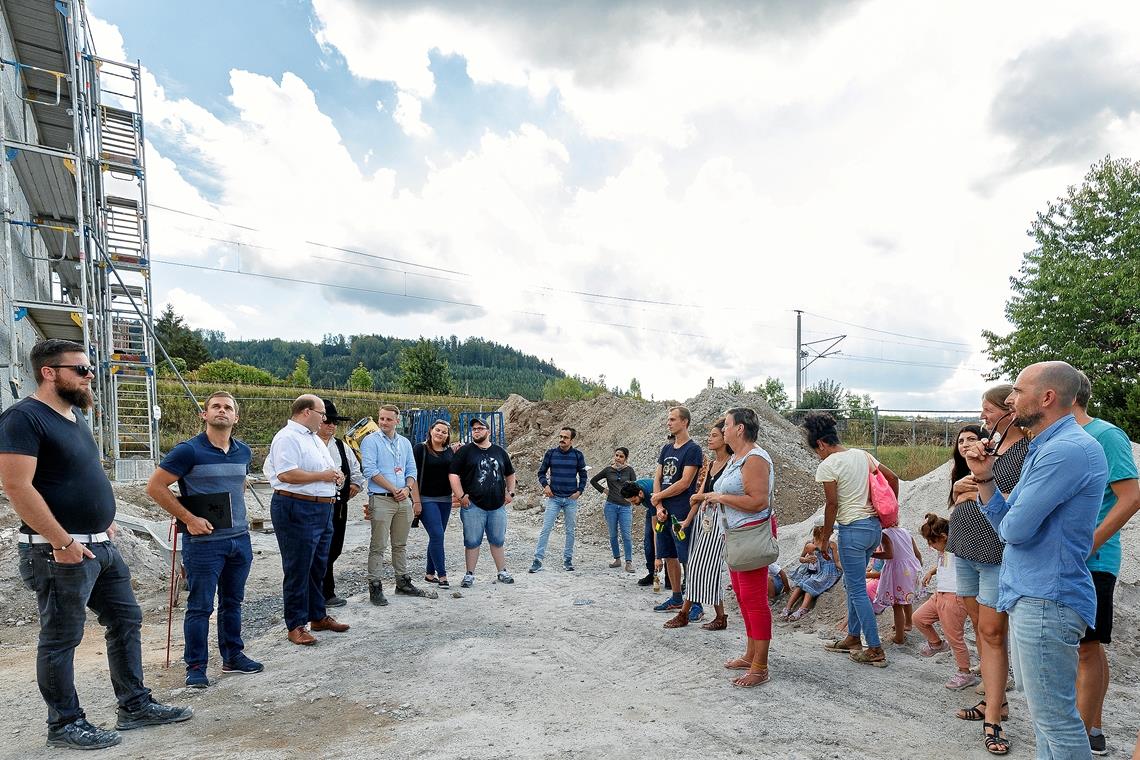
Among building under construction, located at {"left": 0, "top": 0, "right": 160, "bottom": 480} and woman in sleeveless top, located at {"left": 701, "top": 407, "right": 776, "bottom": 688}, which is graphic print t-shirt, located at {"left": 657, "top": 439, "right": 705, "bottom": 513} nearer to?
woman in sleeveless top, located at {"left": 701, "top": 407, "right": 776, "bottom": 688}

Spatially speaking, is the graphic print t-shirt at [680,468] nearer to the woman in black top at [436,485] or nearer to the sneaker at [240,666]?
the woman in black top at [436,485]

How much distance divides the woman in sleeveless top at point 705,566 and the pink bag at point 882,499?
3.54 ft

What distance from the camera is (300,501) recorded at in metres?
4.93

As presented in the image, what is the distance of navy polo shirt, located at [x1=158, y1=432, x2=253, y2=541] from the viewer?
4.24 metres

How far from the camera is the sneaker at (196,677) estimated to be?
420cm

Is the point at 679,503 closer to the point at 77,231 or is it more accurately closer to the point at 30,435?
the point at 30,435

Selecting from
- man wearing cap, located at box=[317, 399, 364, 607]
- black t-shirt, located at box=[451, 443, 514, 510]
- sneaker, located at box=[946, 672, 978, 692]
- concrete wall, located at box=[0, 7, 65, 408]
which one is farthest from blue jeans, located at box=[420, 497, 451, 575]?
concrete wall, located at box=[0, 7, 65, 408]

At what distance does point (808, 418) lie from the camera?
5090 millimetres

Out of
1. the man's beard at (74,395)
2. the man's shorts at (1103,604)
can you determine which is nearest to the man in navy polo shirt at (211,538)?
the man's beard at (74,395)

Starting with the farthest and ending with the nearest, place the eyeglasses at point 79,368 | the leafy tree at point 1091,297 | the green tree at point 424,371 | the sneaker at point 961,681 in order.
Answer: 1. the green tree at point 424,371
2. the leafy tree at point 1091,297
3. the sneaker at point 961,681
4. the eyeglasses at point 79,368

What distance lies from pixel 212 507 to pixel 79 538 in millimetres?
886

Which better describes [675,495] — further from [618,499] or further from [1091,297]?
[1091,297]

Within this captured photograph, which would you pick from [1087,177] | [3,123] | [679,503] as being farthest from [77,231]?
[1087,177]

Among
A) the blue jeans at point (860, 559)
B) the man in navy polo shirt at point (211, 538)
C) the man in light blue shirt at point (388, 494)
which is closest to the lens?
the man in navy polo shirt at point (211, 538)
